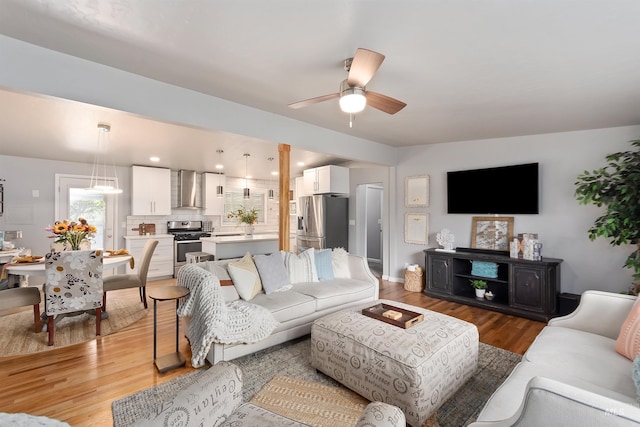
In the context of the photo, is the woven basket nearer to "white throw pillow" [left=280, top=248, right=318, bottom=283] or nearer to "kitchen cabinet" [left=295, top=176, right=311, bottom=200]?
"white throw pillow" [left=280, top=248, right=318, bottom=283]

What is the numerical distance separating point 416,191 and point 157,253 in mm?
5101

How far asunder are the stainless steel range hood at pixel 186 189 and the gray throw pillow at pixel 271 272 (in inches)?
152

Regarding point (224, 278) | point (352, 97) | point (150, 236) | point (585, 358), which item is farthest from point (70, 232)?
point (585, 358)

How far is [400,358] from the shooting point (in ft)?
6.22

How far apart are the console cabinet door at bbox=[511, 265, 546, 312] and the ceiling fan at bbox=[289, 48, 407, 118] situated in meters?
2.95

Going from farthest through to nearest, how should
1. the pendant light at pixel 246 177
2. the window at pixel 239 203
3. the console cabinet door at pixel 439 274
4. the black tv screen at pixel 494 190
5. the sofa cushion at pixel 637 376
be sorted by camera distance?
the window at pixel 239 203
the pendant light at pixel 246 177
the console cabinet door at pixel 439 274
the black tv screen at pixel 494 190
the sofa cushion at pixel 637 376

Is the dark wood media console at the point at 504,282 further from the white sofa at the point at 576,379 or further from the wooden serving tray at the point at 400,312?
the wooden serving tray at the point at 400,312

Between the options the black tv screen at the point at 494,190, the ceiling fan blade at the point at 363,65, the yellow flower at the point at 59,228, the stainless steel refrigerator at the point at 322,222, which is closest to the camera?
the ceiling fan blade at the point at 363,65

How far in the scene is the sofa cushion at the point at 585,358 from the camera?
5.00ft

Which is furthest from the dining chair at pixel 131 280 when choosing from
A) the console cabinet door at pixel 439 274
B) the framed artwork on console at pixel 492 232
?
the framed artwork on console at pixel 492 232

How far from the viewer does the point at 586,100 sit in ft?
9.63

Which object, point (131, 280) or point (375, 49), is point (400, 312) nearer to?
point (375, 49)

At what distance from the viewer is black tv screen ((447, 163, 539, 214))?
4164 millimetres

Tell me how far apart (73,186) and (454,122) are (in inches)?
261
